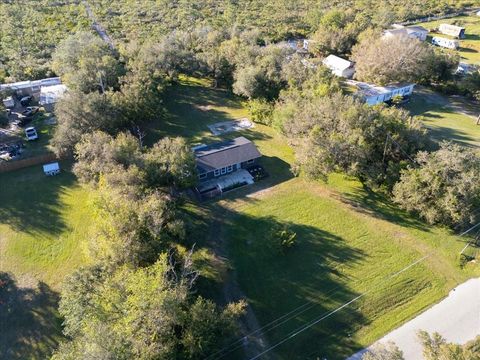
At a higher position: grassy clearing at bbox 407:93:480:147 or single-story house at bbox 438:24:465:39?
single-story house at bbox 438:24:465:39

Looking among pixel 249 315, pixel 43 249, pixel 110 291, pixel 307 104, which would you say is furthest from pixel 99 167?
pixel 307 104

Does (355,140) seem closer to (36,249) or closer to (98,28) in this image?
(36,249)

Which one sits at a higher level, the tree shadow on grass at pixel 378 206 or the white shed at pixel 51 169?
the white shed at pixel 51 169

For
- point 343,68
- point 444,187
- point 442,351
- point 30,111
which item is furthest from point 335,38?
point 442,351

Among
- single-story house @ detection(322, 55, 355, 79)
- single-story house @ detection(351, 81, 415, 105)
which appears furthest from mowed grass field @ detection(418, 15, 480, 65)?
single-story house @ detection(322, 55, 355, 79)

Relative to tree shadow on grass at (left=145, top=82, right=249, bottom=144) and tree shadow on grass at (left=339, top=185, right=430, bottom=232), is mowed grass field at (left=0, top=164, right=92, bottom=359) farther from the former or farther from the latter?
tree shadow on grass at (left=339, top=185, right=430, bottom=232)

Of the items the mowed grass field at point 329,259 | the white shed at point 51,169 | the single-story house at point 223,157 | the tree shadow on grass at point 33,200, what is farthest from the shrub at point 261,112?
the white shed at point 51,169

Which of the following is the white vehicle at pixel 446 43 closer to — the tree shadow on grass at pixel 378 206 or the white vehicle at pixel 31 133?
the tree shadow on grass at pixel 378 206
